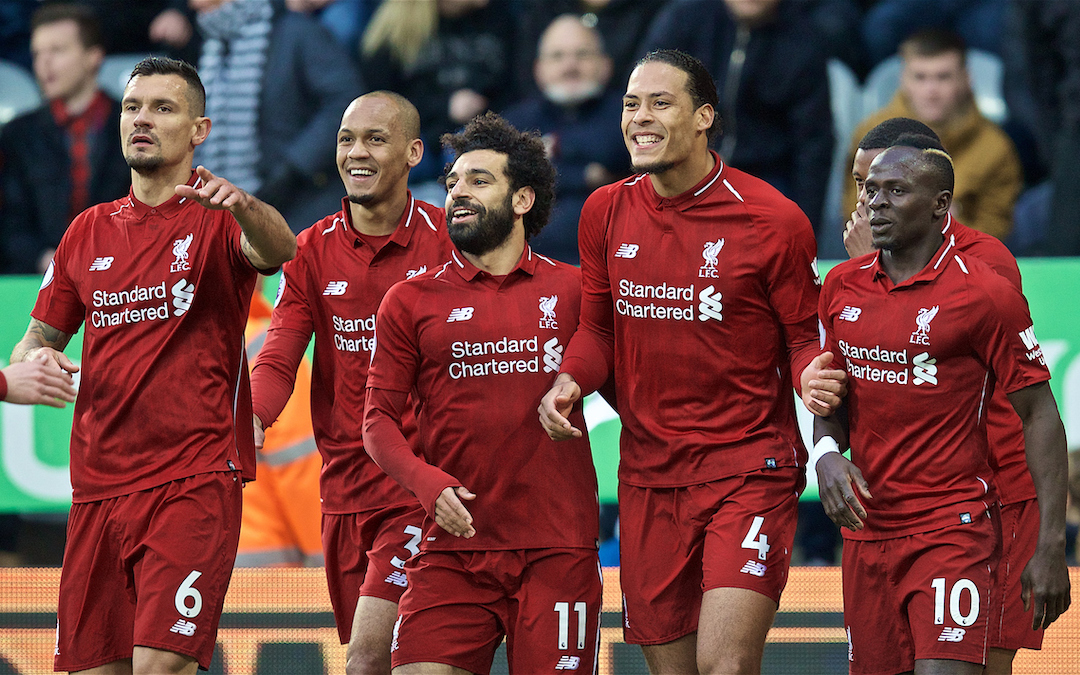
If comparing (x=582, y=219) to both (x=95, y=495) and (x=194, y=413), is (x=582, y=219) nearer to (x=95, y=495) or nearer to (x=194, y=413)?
(x=194, y=413)

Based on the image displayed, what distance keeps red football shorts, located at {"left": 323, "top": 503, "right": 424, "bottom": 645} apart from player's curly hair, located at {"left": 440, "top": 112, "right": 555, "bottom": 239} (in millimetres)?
1301

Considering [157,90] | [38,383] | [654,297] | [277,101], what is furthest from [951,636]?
[277,101]

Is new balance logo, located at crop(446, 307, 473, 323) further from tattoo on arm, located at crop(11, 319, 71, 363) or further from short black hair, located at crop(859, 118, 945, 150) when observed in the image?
short black hair, located at crop(859, 118, 945, 150)

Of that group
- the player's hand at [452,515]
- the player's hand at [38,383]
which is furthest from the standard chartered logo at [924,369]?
the player's hand at [38,383]

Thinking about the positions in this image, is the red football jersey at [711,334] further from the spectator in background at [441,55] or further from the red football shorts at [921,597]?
the spectator in background at [441,55]

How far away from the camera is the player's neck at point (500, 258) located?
5133mm

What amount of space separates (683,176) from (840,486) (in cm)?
138

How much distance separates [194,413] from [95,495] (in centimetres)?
49

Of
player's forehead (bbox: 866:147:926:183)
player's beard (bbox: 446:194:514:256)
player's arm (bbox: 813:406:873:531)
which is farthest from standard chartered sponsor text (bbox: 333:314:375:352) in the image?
player's forehead (bbox: 866:147:926:183)

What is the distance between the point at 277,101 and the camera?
9.33 metres

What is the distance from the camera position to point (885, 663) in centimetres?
476

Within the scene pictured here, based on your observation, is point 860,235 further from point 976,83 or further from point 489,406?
point 976,83

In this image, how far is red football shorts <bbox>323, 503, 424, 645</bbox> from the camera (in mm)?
5453

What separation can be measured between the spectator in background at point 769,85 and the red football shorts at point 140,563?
4.64 metres
